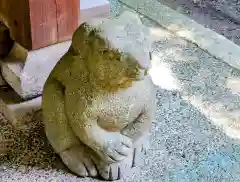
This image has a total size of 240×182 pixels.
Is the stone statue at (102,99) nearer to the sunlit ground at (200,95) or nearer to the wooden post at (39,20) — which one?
the wooden post at (39,20)

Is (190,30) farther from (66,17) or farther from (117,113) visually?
(117,113)

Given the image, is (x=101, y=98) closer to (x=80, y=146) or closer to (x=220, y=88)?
(x=80, y=146)

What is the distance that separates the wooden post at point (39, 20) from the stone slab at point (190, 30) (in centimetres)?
66

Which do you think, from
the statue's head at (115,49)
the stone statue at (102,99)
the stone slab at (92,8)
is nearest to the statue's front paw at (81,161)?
the stone statue at (102,99)

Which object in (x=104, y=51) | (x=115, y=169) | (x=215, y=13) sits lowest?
(x=215, y=13)

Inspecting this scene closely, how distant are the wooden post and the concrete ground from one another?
0.27m

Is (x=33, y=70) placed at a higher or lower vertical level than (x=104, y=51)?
lower

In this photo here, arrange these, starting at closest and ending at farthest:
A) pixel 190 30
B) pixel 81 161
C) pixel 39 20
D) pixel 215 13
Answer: pixel 81 161 → pixel 39 20 → pixel 190 30 → pixel 215 13

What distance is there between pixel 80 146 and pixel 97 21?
362mm

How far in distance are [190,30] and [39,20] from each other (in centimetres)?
85

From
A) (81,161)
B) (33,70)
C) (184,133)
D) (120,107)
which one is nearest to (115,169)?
(81,161)

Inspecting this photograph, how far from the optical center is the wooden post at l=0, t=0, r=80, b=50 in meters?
1.65

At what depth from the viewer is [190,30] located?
7.54 ft

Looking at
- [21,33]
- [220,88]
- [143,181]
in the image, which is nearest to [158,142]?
[143,181]
